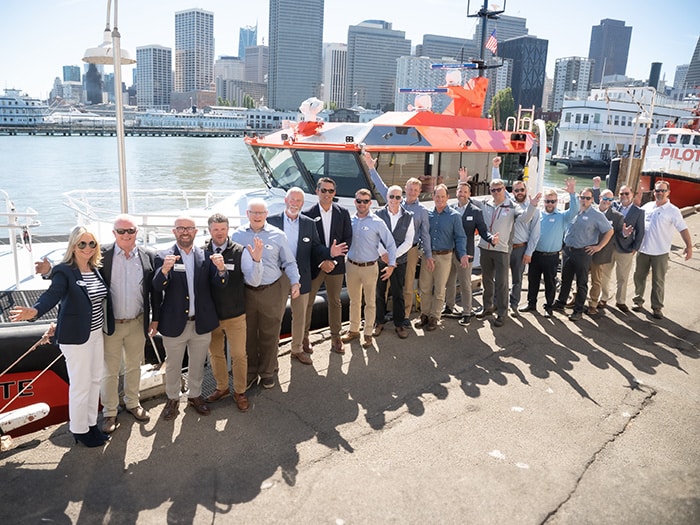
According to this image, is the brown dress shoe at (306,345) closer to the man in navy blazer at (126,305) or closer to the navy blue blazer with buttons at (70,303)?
the man in navy blazer at (126,305)

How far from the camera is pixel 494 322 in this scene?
6.80 m

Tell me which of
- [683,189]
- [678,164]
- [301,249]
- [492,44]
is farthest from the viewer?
[678,164]

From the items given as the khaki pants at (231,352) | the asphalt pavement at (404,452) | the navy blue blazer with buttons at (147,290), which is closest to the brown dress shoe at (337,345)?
the asphalt pavement at (404,452)

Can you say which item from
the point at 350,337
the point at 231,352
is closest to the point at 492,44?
the point at 350,337

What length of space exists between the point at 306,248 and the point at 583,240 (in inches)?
154

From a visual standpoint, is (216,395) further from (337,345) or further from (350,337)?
(350,337)

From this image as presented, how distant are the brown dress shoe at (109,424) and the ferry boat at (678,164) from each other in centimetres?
2329

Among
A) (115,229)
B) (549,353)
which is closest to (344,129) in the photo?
(549,353)

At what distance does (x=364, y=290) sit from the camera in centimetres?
586

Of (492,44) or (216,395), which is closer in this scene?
(216,395)

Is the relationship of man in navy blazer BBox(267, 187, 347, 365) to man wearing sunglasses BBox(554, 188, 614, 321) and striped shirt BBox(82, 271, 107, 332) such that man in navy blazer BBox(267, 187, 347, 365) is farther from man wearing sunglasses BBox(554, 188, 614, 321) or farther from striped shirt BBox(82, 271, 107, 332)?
man wearing sunglasses BBox(554, 188, 614, 321)

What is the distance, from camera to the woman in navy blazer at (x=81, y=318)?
3596 mm

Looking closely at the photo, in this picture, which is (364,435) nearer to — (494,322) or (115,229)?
(115,229)

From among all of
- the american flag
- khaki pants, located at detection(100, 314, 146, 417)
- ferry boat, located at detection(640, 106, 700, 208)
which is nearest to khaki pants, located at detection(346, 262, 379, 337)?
khaki pants, located at detection(100, 314, 146, 417)
